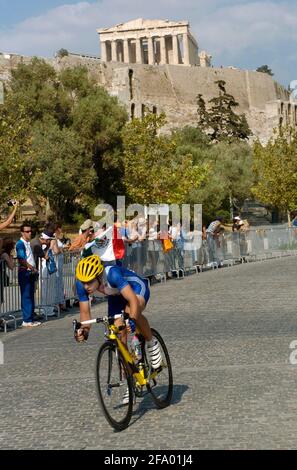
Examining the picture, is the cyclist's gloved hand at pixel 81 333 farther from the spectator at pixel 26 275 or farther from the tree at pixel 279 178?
the tree at pixel 279 178

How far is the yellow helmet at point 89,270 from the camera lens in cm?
663

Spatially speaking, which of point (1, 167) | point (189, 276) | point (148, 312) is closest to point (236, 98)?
point (1, 167)

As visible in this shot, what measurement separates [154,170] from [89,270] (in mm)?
38138

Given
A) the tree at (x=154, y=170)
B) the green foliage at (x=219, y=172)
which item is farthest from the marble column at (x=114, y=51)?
the tree at (x=154, y=170)

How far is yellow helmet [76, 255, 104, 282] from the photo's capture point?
6633 millimetres

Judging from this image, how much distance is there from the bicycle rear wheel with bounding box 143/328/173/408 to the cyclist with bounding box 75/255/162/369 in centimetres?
25

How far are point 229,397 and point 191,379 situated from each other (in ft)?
3.37

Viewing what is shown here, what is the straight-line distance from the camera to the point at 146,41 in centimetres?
14850

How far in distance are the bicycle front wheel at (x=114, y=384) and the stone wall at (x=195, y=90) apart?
72309 millimetres

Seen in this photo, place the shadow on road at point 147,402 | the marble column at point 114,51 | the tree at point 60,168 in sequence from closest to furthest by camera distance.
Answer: the shadow on road at point 147,402 → the tree at point 60,168 → the marble column at point 114,51

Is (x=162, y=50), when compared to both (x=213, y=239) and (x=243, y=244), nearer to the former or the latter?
(x=243, y=244)

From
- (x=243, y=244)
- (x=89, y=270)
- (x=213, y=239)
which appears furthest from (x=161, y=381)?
(x=243, y=244)

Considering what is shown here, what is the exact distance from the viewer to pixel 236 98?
11469 centimetres

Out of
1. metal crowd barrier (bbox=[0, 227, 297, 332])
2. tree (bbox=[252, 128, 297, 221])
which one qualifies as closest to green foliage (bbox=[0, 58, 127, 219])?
tree (bbox=[252, 128, 297, 221])
